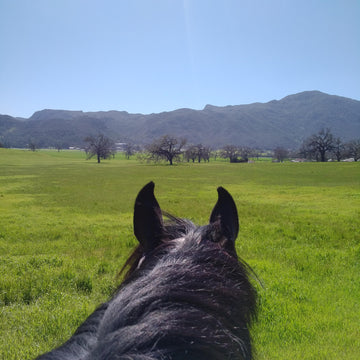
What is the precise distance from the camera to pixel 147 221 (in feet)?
5.18

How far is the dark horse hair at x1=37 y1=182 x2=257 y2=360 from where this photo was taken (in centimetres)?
94

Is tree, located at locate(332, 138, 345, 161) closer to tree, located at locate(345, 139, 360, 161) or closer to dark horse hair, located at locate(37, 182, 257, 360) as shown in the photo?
tree, located at locate(345, 139, 360, 161)

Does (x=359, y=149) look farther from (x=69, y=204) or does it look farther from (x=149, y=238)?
(x=149, y=238)

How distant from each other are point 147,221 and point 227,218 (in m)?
0.46

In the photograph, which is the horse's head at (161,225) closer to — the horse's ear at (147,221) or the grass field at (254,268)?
the horse's ear at (147,221)

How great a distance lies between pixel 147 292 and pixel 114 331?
0.57 feet

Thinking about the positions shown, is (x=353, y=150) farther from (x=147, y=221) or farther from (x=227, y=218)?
(x=147, y=221)

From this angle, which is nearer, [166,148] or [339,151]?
[166,148]

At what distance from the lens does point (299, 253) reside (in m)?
6.59

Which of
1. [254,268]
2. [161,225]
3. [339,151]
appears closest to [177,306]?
[161,225]

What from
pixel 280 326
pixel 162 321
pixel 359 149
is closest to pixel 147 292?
pixel 162 321

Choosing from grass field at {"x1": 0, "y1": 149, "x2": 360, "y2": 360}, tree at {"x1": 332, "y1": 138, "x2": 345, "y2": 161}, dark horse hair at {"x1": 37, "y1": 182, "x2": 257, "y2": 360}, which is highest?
tree at {"x1": 332, "y1": 138, "x2": 345, "y2": 161}

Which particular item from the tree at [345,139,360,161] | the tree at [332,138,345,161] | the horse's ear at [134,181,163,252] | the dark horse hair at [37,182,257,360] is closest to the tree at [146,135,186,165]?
the tree at [332,138,345,161]

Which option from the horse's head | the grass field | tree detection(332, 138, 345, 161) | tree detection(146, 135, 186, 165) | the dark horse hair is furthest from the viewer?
tree detection(332, 138, 345, 161)
